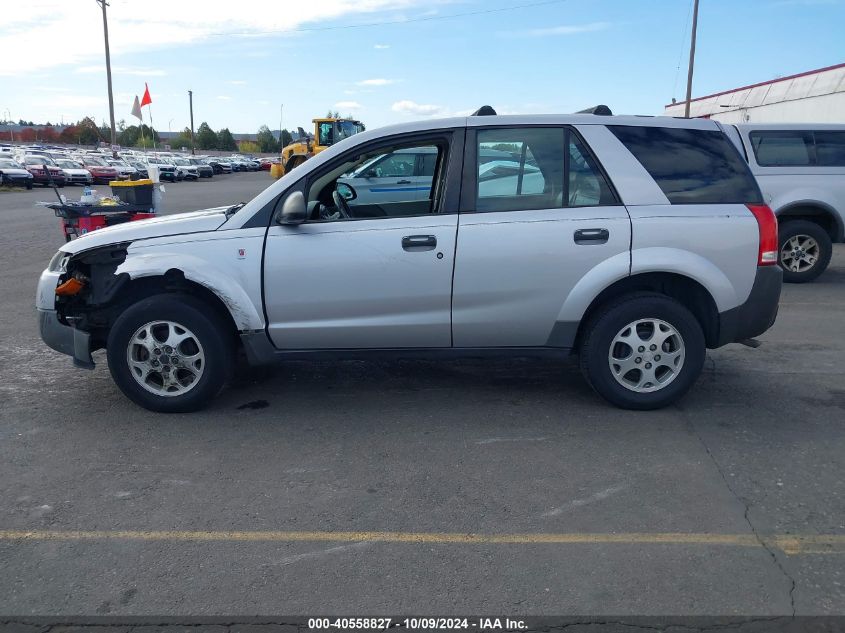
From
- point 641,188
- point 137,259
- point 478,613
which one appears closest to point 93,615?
point 478,613

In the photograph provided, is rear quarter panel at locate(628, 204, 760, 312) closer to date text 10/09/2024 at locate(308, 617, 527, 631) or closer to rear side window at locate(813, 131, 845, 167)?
date text 10/09/2024 at locate(308, 617, 527, 631)

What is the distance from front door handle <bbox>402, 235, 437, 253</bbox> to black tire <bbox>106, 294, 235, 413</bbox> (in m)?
1.38

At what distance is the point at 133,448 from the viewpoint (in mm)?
4703

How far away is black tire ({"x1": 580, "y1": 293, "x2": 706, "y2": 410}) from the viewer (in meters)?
5.07

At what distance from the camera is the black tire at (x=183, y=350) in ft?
16.6

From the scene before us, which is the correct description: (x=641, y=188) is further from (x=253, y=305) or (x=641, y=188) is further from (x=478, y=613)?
(x=478, y=613)

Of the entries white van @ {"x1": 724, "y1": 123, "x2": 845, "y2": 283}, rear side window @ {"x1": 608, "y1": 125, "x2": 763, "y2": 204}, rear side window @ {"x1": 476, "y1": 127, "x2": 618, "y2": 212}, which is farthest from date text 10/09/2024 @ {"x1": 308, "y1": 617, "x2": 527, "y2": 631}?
white van @ {"x1": 724, "y1": 123, "x2": 845, "y2": 283}

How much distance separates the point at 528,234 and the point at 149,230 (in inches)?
101

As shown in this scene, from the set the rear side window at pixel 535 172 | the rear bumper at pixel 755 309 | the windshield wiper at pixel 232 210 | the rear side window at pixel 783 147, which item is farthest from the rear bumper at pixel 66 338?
the rear side window at pixel 783 147

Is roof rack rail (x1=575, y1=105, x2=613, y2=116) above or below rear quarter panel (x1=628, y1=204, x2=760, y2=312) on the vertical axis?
above

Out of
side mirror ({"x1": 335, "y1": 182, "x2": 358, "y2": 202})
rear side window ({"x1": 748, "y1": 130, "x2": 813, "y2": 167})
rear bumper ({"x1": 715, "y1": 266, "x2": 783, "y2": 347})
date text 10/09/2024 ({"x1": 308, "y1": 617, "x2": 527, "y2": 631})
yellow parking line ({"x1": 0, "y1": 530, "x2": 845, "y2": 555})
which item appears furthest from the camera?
rear side window ({"x1": 748, "y1": 130, "x2": 813, "y2": 167})

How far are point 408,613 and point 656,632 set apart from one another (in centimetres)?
96

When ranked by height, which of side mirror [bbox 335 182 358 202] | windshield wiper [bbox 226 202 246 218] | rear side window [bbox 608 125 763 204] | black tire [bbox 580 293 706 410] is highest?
rear side window [bbox 608 125 763 204]

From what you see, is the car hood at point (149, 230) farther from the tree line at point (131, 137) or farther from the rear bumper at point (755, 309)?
the tree line at point (131, 137)
